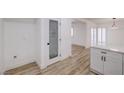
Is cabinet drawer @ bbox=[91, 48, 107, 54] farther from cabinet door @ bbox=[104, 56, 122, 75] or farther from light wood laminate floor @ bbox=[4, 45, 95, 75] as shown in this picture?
light wood laminate floor @ bbox=[4, 45, 95, 75]

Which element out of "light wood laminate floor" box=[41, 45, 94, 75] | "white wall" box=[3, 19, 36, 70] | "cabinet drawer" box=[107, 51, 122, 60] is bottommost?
"light wood laminate floor" box=[41, 45, 94, 75]

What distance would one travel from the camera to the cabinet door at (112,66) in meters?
2.18

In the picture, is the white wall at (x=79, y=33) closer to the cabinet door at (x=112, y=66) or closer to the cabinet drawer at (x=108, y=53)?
the cabinet drawer at (x=108, y=53)

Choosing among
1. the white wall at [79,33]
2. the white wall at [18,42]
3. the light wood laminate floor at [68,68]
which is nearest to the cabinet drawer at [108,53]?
the light wood laminate floor at [68,68]

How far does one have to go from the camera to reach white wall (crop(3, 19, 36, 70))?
1.40m

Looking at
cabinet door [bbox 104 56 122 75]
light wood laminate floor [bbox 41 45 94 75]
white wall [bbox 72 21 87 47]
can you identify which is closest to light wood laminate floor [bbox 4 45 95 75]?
light wood laminate floor [bbox 41 45 94 75]

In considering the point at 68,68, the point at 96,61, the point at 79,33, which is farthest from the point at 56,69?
the point at 79,33

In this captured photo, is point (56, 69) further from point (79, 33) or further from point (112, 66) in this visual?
point (79, 33)

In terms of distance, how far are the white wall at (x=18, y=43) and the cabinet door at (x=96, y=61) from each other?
155 cm

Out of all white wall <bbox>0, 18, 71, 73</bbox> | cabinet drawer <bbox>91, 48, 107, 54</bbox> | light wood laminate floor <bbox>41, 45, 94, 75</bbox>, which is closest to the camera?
white wall <bbox>0, 18, 71, 73</bbox>
